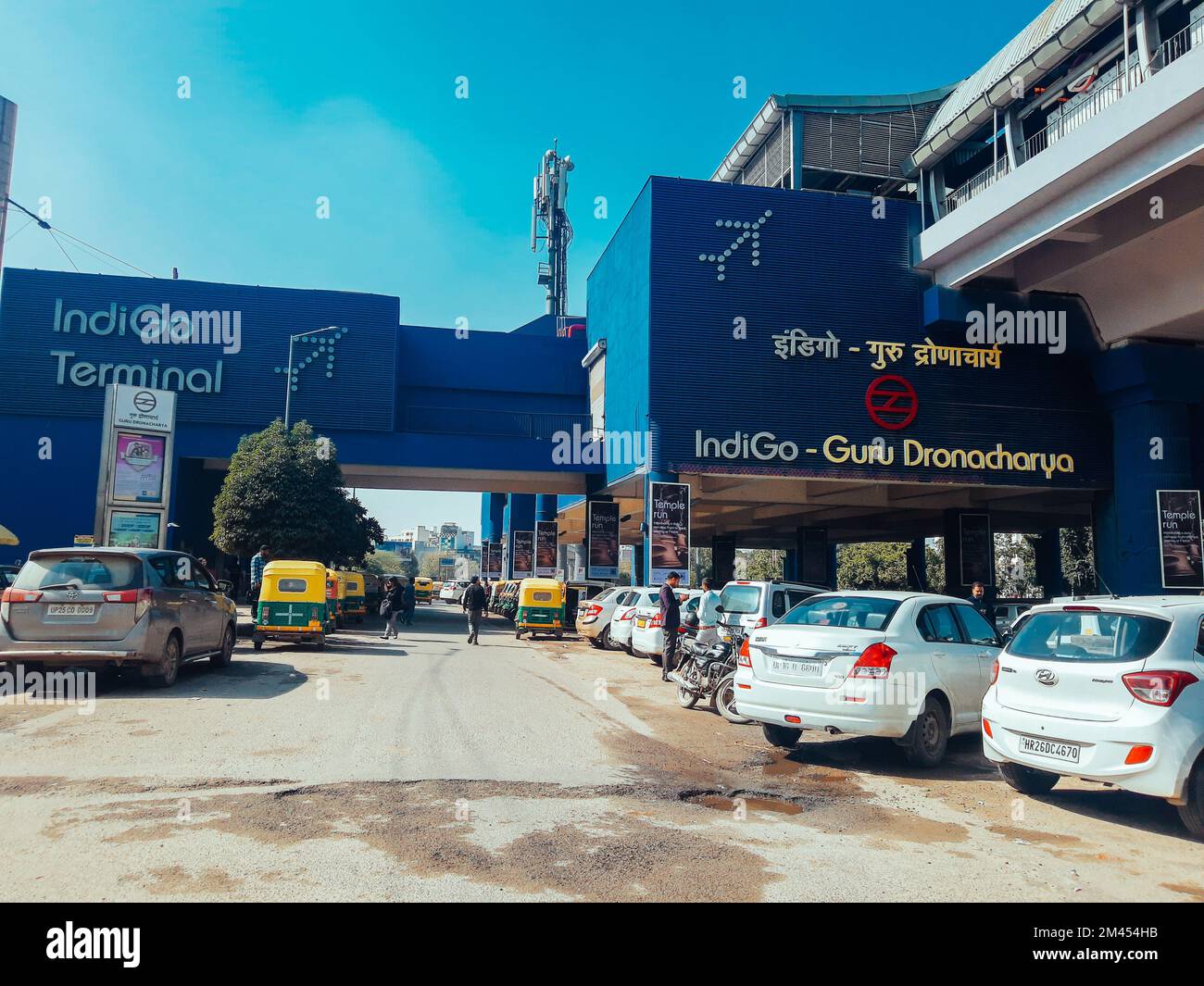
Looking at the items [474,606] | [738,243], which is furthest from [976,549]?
[474,606]

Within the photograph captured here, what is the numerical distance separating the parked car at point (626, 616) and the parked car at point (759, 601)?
19.4 feet

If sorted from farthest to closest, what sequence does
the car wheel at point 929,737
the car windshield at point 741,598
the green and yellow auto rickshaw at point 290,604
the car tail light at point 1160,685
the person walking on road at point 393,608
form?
1. the person walking on road at point 393,608
2. the green and yellow auto rickshaw at point 290,604
3. the car windshield at point 741,598
4. the car wheel at point 929,737
5. the car tail light at point 1160,685

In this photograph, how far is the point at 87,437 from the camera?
1326 inches

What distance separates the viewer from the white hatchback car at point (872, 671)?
7965 mm

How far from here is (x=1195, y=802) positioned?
19.3ft

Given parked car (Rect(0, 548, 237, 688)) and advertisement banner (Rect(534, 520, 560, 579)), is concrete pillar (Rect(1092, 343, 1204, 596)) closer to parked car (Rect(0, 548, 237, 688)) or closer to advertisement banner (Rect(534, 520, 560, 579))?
parked car (Rect(0, 548, 237, 688))

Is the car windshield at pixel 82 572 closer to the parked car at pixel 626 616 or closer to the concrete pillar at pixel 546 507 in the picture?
the parked car at pixel 626 616

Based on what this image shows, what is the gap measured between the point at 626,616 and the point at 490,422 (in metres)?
20.5

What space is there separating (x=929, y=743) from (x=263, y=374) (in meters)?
32.3

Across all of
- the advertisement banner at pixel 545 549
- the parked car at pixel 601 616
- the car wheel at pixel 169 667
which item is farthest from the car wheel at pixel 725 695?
the advertisement banner at pixel 545 549

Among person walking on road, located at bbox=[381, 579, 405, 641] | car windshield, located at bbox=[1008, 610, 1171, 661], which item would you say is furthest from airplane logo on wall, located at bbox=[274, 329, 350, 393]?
car windshield, located at bbox=[1008, 610, 1171, 661]

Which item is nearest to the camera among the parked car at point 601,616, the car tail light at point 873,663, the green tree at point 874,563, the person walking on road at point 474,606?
the car tail light at point 873,663

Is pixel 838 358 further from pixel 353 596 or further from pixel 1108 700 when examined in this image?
pixel 1108 700
